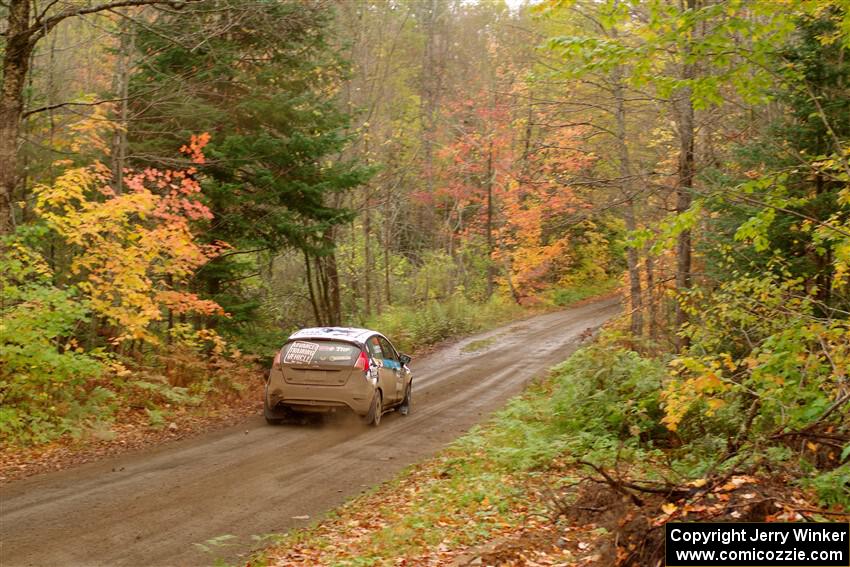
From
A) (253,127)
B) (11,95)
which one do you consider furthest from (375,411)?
(253,127)

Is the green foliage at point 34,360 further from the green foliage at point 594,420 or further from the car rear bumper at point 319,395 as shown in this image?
the green foliage at point 594,420

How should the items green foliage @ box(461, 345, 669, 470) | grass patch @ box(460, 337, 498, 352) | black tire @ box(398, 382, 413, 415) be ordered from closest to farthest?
green foliage @ box(461, 345, 669, 470) < black tire @ box(398, 382, 413, 415) < grass patch @ box(460, 337, 498, 352)

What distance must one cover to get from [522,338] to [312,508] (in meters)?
20.4

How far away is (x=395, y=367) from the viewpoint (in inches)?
593

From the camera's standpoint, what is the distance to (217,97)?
60.5 feet

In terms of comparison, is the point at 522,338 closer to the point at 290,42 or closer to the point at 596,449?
the point at 290,42

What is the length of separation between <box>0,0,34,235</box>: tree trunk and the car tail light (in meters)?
6.49

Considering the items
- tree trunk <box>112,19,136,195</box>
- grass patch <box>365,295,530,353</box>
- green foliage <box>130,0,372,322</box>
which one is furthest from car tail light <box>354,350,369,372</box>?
grass patch <box>365,295,530,353</box>

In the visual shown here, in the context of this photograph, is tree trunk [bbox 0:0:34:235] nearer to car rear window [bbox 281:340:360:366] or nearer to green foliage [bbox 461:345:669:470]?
Result: car rear window [bbox 281:340:360:366]

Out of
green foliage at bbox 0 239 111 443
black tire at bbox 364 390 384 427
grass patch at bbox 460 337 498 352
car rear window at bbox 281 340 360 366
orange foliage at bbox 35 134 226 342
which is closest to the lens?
green foliage at bbox 0 239 111 443

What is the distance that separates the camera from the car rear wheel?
13648 mm

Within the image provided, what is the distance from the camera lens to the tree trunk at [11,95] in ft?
39.1

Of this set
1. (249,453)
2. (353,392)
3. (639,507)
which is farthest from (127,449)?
(639,507)

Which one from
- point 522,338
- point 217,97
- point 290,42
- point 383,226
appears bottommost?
point 522,338
